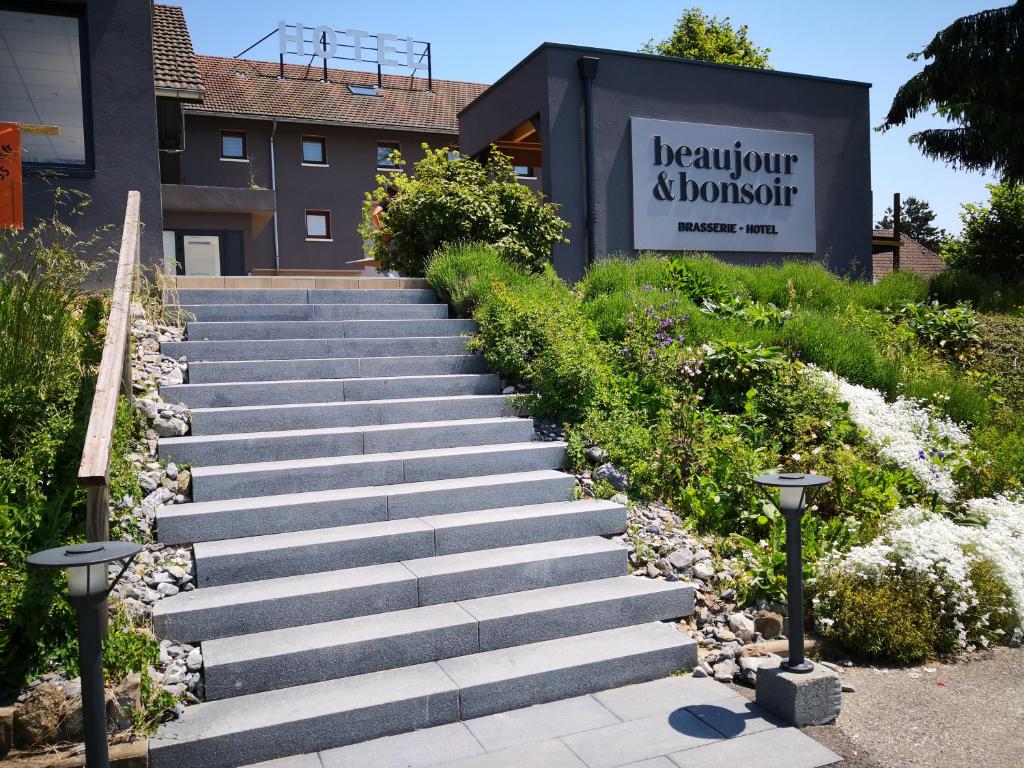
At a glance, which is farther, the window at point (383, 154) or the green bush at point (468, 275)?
the window at point (383, 154)

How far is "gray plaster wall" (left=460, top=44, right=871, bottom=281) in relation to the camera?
37.0 feet

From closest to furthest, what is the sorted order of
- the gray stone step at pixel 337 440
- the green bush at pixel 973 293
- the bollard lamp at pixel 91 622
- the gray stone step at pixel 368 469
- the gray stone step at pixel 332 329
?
the bollard lamp at pixel 91 622, the gray stone step at pixel 368 469, the gray stone step at pixel 337 440, the gray stone step at pixel 332 329, the green bush at pixel 973 293

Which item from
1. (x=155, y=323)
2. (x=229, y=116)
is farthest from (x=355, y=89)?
(x=155, y=323)

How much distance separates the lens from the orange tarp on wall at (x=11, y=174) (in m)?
7.88

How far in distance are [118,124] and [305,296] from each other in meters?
3.49

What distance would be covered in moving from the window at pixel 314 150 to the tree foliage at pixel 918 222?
56385 mm

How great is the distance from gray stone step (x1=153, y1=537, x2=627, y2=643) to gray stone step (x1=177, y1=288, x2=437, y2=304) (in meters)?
3.91

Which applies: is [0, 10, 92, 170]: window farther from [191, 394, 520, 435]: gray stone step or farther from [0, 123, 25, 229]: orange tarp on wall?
[191, 394, 520, 435]: gray stone step

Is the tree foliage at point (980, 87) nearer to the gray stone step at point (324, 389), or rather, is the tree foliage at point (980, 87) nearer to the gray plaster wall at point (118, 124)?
the gray stone step at point (324, 389)

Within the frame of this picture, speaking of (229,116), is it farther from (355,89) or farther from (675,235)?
(675,235)

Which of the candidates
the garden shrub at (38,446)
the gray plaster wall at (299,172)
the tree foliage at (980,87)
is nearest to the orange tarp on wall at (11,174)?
the garden shrub at (38,446)

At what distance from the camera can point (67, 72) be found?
34.0 ft

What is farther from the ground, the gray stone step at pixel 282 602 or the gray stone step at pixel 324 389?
the gray stone step at pixel 324 389

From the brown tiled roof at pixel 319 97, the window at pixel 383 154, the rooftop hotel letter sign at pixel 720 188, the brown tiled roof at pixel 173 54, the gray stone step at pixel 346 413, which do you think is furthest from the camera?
the window at pixel 383 154
